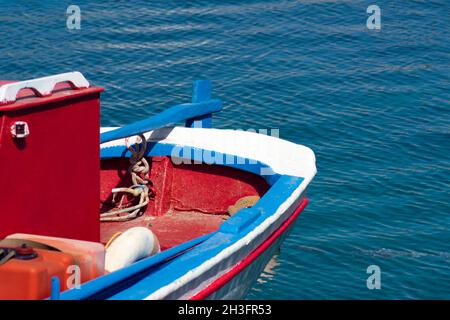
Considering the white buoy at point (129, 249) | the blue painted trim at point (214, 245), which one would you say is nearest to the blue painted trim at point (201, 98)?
the blue painted trim at point (214, 245)

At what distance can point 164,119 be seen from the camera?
1126 centimetres

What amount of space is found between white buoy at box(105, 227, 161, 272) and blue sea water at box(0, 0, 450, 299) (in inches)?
121

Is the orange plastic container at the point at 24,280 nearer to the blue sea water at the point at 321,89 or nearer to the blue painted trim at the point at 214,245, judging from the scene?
the blue painted trim at the point at 214,245

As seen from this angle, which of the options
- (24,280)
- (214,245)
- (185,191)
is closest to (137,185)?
(185,191)

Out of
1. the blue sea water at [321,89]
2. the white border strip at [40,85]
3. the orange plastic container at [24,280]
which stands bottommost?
the blue sea water at [321,89]

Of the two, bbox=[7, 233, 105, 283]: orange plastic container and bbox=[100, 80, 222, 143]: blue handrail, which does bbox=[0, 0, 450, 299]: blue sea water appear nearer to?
bbox=[100, 80, 222, 143]: blue handrail

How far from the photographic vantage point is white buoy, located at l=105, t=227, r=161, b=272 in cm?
820

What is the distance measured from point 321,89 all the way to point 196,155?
798 cm

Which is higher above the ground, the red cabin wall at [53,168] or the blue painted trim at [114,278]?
the red cabin wall at [53,168]

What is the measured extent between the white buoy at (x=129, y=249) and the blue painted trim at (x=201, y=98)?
365 centimetres

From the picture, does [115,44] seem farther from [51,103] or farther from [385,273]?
[51,103]

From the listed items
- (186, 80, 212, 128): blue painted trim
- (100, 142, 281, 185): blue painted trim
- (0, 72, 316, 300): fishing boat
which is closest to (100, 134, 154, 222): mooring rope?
(0, 72, 316, 300): fishing boat

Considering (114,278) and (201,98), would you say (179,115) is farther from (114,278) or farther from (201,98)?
(114,278)

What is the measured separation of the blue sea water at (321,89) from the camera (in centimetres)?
1254
